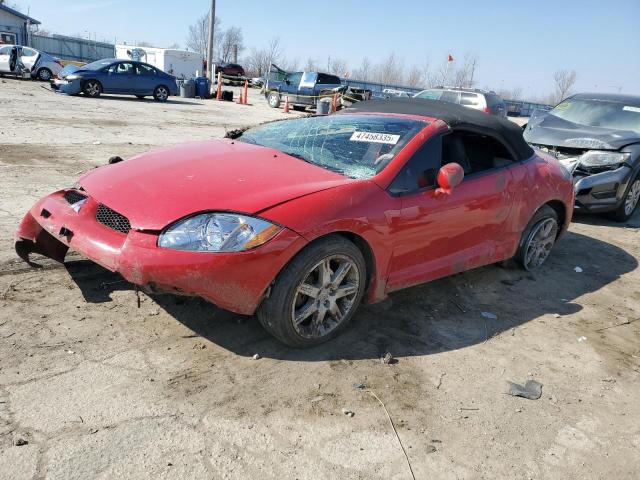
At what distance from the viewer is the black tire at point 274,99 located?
25.2 metres

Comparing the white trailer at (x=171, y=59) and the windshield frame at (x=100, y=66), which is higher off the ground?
the white trailer at (x=171, y=59)

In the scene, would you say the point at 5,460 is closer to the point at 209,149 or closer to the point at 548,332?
the point at 209,149

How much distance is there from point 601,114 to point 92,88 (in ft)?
58.2

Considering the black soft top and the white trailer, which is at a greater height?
the white trailer

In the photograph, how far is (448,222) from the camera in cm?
374

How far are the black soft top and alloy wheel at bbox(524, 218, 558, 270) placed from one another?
0.73 metres

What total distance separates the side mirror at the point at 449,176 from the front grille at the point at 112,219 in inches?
81.3

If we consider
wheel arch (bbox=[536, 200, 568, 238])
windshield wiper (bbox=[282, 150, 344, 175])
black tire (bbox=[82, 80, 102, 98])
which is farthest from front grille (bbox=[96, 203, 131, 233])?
black tire (bbox=[82, 80, 102, 98])

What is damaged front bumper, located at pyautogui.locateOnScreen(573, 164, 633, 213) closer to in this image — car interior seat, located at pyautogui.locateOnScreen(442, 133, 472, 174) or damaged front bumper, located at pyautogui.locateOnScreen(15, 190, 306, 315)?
car interior seat, located at pyautogui.locateOnScreen(442, 133, 472, 174)

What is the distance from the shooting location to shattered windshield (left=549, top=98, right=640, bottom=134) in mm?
7789

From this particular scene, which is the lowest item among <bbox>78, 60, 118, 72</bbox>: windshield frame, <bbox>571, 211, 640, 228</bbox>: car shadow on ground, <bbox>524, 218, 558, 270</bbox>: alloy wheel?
<bbox>571, 211, 640, 228</bbox>: car shadow on ground

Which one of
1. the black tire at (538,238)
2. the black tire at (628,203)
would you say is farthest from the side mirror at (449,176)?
the black tire at (628,203)

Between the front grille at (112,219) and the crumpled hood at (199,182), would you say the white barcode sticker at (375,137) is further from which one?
the front grille at (112,219)

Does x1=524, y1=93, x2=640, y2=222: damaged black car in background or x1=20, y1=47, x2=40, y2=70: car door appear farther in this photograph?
x1=20, y1=47, x2=40, y2=70: car door
